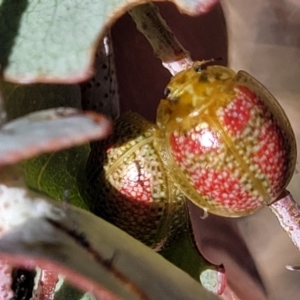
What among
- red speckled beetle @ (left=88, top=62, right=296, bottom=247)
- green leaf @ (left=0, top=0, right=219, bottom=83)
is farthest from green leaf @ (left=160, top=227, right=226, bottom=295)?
green leaf @ (left=0, top=0, right=219, bottom=83)

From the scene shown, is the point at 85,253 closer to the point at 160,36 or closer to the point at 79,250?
the point at 79,250

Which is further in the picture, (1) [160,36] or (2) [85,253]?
(1) [160,36]

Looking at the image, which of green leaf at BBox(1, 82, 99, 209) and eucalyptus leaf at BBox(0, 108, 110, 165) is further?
green leaf at BBox(1, 82, 99, 209)

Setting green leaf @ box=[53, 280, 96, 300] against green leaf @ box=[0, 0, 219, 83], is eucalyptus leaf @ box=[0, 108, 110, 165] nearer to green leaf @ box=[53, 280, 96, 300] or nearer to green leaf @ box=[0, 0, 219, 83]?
green leaf @ box=[0, 0, 219, 83]

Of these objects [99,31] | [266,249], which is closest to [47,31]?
[99,31]

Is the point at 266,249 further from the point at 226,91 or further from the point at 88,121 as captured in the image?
the point at 88,121

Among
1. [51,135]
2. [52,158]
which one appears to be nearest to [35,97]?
[52,158]

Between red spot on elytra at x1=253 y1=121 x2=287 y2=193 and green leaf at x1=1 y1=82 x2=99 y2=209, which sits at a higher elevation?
red spot on elytra at x1=253 y1=121 x2=287 y2=193

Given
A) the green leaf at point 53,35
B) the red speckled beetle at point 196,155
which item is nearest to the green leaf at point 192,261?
the red speckled beetle at point 196,155
